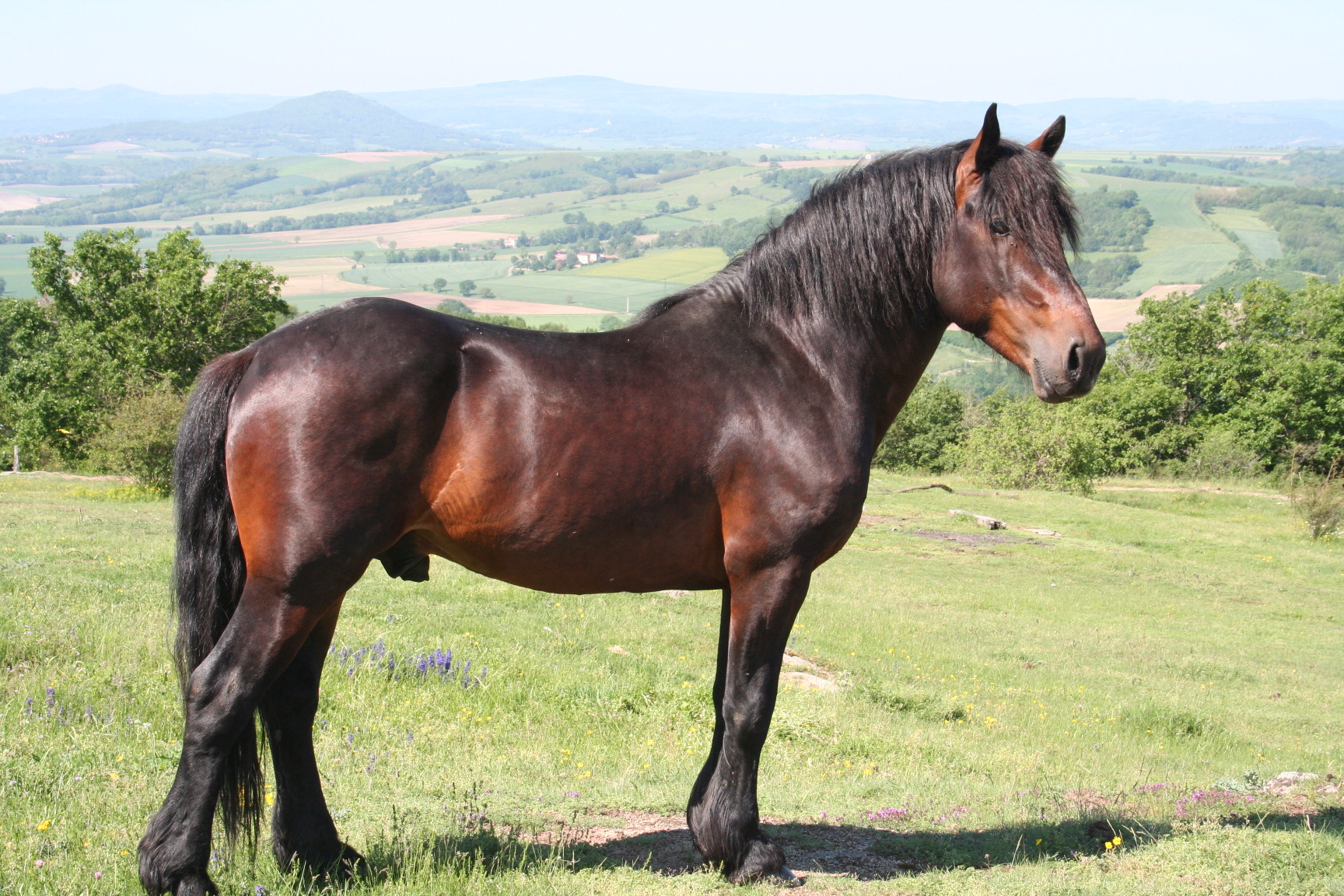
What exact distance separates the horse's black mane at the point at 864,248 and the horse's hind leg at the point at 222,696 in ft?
5.69

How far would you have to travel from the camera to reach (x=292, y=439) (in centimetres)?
305

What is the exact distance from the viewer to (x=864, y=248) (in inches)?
146

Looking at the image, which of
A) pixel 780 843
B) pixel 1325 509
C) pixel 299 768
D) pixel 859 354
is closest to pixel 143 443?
pixel 299 768

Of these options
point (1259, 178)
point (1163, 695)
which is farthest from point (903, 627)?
point (1259, 178)

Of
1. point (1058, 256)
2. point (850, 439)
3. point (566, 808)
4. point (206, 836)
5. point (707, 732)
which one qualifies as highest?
point (1058, 256)

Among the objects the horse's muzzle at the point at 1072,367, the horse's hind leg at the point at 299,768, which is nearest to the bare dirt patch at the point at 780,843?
the horse's hind leg at the point at 299,768

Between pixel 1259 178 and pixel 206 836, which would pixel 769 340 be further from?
pixel 1259 178

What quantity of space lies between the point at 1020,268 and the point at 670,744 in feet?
13.2

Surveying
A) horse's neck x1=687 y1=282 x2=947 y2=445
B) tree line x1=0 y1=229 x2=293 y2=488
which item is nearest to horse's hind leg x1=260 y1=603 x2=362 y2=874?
horse's neck x1=687 y1=282 x2=947 y2=445

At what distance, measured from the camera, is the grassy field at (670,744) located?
3.75m

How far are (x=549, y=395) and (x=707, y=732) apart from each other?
395cm

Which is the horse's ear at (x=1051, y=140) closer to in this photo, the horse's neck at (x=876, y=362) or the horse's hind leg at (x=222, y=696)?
the horse's neck at (x=876, y=362)

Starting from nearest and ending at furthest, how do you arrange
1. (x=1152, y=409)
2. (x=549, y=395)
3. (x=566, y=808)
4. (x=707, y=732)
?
(x=549, y=395), (x=566, y=808), (x=707, y=732), (x=1152, y=409)

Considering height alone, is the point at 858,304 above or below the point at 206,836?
above
